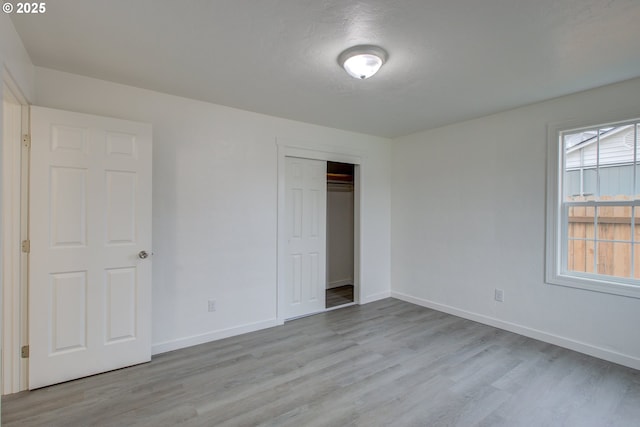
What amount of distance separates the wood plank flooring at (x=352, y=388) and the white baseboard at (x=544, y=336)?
90 mm

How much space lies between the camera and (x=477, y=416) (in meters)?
2.05

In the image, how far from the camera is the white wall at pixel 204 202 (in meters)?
2.84

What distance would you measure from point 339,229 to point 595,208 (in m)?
3.56

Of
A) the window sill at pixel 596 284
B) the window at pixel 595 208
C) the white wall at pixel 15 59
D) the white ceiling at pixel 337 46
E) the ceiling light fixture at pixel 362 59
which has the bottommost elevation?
the window sill at pixel 596 284

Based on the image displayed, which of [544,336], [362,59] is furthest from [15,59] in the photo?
[544,336]

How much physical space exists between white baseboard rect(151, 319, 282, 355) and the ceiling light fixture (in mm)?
2816

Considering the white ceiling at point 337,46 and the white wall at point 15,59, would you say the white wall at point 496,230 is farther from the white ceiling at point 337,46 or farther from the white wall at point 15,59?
the white wall at point 15,59

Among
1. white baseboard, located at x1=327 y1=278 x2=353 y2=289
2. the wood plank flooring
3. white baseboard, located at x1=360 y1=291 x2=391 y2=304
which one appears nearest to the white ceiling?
the wood plank flooring

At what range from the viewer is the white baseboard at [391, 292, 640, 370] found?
2717mm

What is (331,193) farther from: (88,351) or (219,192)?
(88,351)

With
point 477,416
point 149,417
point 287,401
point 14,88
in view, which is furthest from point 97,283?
point 477,416

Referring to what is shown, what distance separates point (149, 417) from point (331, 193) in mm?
4121

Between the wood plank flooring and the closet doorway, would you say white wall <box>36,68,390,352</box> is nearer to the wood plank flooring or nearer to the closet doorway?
the wood plank flooring

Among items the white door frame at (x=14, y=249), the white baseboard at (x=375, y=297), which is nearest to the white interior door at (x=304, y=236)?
the white baseboard at (x=375, y=297)
